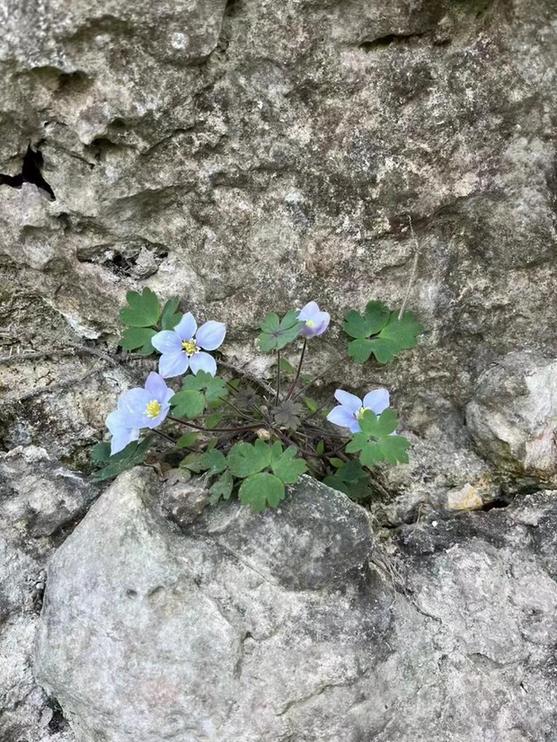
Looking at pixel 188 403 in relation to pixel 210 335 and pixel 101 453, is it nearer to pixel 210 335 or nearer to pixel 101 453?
pixel 210 335

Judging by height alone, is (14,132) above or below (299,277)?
above

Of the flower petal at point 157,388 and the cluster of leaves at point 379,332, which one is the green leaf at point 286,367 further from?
the flower petal at point 157,388

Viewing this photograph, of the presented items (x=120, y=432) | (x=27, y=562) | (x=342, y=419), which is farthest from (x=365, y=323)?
(x=27, y=562)

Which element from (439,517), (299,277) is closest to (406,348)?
(299,277)

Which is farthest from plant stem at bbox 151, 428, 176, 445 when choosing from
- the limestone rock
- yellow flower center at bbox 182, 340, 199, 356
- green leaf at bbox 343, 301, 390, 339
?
the limestone rock

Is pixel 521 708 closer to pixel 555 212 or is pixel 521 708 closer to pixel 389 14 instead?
pixel 555 212

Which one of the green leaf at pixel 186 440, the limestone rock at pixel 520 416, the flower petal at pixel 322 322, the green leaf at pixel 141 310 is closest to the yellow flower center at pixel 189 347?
the green leaf at pixel 141 310
